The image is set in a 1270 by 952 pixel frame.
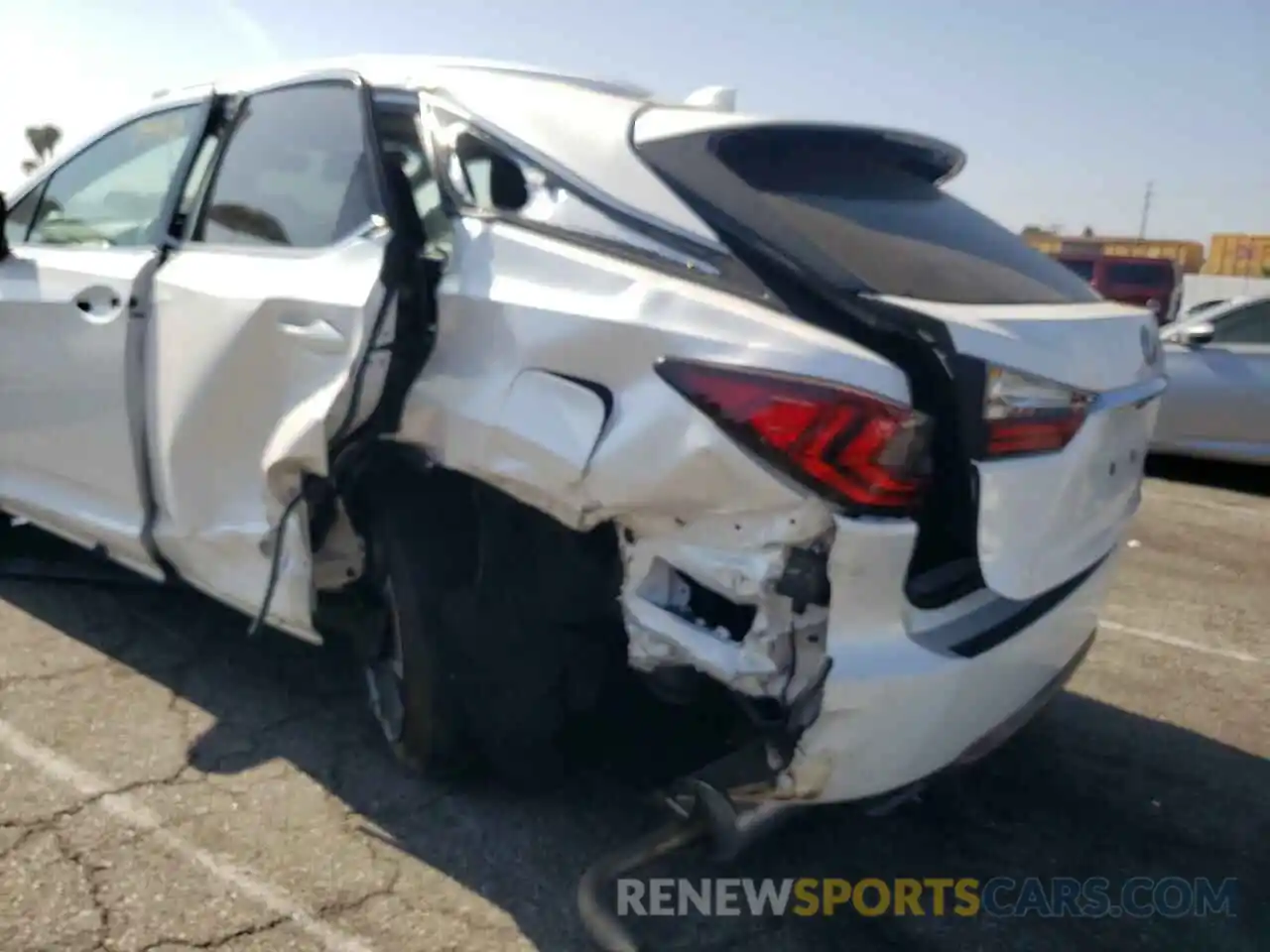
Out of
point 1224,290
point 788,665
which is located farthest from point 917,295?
point 1224,290

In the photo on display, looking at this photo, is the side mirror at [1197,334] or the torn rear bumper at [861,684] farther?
the side mirror at [1197,334]

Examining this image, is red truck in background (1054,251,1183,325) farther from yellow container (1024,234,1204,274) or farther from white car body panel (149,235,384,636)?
white car body panel (149,235,384,636)

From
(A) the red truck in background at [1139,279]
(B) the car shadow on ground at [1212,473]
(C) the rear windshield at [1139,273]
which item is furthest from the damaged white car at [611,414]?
(C) the rear windshield at [1139,273]

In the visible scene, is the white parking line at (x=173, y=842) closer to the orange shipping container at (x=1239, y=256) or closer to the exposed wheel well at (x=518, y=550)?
the exposed wheel well at (x=518, y=550)

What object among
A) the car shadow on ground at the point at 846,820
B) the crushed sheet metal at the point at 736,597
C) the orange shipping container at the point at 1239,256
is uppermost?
the crushed sheet metal at the point at 736,597

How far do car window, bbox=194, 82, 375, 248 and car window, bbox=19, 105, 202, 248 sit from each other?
0.86 ft

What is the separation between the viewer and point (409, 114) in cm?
316

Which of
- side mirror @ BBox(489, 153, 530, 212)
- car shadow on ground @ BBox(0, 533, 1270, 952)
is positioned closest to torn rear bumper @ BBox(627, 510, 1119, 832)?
car shadow on ground @ BBox(0, 533, 1270, 952)

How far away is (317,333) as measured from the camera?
2.96 metres

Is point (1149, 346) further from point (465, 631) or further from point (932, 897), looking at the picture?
point (465, 631)

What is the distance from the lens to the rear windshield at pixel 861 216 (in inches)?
100

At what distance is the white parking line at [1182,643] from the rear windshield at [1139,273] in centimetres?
1387

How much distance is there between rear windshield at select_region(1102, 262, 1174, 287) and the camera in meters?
17.4

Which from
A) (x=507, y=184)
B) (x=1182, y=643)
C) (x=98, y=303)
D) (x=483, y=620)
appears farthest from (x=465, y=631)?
(x=1182, y=643)
